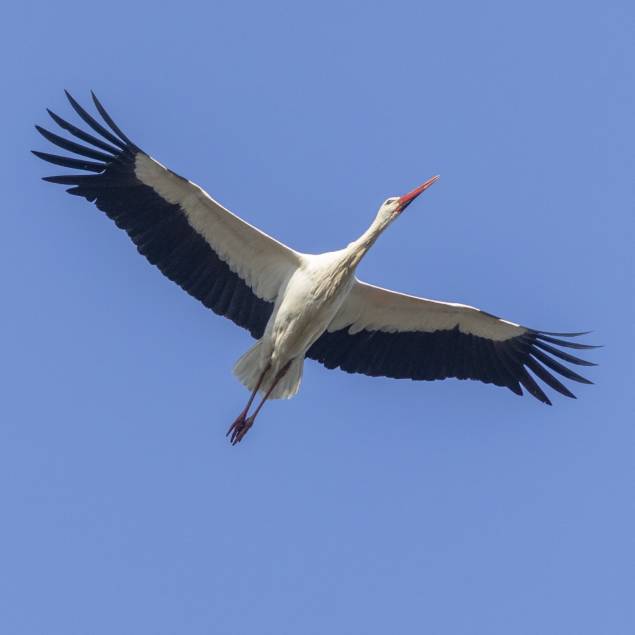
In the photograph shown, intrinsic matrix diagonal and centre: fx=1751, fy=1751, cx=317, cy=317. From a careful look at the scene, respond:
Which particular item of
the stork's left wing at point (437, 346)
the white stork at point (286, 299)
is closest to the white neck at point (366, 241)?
the white stork at point (286, 299)

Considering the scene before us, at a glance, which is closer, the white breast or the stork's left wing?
the white breast

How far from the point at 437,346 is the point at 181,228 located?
246cm

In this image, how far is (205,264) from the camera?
14531 millimetres

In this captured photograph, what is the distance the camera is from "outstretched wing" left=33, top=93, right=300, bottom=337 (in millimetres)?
14133

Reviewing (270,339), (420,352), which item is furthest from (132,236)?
(420,352)

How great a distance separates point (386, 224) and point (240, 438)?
2.24 m

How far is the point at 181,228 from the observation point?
47.2 ft

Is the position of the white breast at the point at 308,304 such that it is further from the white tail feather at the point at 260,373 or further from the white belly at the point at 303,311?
the white tail feather at the point at 260,373

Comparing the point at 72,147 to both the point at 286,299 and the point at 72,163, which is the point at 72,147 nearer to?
the point at 72,163

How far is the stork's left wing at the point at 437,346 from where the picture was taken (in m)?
14.9

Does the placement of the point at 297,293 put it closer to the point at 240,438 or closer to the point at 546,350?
the point at 240,438

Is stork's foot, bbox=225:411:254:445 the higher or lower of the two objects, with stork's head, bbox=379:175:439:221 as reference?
lower

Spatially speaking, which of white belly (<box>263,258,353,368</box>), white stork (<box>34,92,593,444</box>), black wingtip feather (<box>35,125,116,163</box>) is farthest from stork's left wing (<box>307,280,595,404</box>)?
black wingtip feather (<box>35,125,116,163</box>)

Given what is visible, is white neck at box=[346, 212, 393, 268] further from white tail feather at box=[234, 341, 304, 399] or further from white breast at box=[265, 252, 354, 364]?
white tail feather at box=[234, 341, 304, 399]
